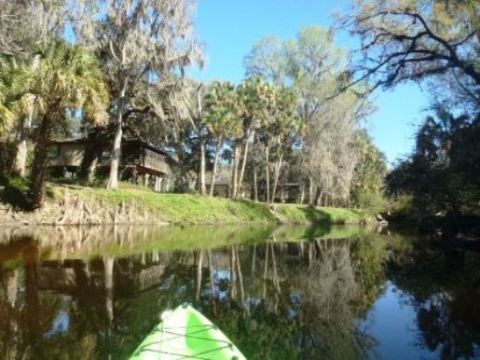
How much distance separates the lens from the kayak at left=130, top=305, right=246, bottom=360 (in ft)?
15.0

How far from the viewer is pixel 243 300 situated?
946 centimetres

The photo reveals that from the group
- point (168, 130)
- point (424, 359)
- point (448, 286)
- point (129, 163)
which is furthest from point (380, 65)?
point (129, 163)

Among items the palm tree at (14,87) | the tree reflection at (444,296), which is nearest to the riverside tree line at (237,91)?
the palm tree at (14,87)

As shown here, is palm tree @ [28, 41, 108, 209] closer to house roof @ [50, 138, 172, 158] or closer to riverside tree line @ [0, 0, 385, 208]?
riverside tree line @ [0, 0, 385, 208]

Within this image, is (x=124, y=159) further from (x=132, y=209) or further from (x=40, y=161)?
(x=40, y=161)

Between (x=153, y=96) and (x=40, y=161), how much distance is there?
11.1 m

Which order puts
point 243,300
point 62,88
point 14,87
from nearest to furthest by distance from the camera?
1. point 243,300
2. point 62,88
3. point 14,87

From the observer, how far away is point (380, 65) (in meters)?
18.1

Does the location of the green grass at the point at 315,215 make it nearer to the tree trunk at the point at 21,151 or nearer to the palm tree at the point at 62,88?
the tree trunk at the point at 21,151

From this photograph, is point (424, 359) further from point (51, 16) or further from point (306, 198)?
point (306, 198)

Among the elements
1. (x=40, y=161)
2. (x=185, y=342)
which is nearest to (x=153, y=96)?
(x=40, y=161)

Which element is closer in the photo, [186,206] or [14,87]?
[14,87]

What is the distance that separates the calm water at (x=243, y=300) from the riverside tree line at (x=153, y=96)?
7.15 m

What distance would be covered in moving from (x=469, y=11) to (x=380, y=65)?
3589mm
